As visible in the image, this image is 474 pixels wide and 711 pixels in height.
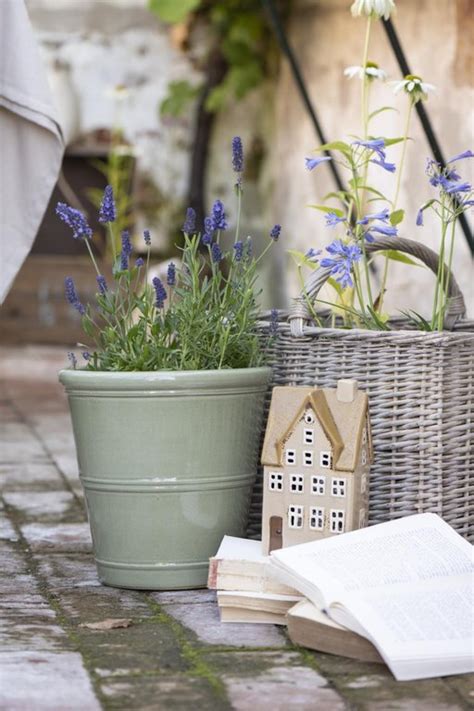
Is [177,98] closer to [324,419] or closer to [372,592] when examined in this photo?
[324,419]

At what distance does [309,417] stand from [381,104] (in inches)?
94.5

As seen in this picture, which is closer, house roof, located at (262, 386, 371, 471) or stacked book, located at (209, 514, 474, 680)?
stacked book, located at (209, 514, 474, 680)

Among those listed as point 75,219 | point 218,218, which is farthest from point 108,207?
point 218,218

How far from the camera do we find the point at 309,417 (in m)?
2.01

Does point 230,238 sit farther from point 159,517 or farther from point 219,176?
point 159,517

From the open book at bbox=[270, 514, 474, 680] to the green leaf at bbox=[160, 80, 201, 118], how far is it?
168 inches

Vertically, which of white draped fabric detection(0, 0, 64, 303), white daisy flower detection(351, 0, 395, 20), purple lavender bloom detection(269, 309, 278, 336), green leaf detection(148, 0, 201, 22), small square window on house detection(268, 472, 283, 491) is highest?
green leaf detection(148, 0, 201, 22)

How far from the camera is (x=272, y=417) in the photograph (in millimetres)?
2041

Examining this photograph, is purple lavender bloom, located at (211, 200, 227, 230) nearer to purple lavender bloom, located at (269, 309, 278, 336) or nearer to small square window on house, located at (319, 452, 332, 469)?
purple lavender bloom, located at (269, 309, 278, 336)

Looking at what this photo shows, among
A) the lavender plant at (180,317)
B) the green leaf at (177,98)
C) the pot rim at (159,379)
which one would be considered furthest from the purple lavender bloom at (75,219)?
the green leaf at (177,98)

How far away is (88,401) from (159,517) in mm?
233

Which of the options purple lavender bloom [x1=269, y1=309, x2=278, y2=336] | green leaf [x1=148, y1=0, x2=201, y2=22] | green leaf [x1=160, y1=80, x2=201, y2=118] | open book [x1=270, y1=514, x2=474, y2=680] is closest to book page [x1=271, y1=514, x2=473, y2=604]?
open book [x1=270, y1=514, x2=474, y2=680]

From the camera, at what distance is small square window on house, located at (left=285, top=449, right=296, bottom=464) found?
6.64ft

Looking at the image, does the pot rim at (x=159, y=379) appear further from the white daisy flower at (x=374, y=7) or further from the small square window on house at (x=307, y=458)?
the white daisy flower at (x=374, y=7)
